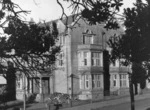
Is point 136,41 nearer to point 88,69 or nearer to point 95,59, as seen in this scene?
point 88,69

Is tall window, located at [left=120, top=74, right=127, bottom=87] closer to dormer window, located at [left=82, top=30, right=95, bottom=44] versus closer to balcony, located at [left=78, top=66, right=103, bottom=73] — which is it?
balcony, located at [left=78, top=66, right=103, bottom=73]

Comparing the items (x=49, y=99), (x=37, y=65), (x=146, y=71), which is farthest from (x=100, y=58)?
(x=37, y=65)

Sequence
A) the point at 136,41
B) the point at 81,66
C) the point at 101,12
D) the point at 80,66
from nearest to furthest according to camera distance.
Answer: the point at 101,12, the point at 136,41, the point at 81,66, the point at 80,66

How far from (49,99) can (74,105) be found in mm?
4908

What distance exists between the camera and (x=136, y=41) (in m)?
14.9

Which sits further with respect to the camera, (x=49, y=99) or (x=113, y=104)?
(x=49, y=99)

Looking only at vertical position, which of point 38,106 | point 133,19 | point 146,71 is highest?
point 133,19

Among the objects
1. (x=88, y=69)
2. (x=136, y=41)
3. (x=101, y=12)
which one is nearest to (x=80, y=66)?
(x=88, y=69)

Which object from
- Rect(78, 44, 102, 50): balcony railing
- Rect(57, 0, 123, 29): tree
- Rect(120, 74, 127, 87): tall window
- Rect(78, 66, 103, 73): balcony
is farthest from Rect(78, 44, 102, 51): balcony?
Rect(57, 0, 123, 29): tree

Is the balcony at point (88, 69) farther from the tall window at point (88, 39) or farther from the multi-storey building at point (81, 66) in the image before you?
the tall window at point (88, 39)

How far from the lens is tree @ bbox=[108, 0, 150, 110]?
1368cm

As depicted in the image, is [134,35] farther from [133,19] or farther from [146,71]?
[146,71]

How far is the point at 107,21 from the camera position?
27.8 feet

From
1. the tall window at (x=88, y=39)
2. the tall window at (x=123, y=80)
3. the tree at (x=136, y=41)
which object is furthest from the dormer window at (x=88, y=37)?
the tree at (x=136, y=41)
